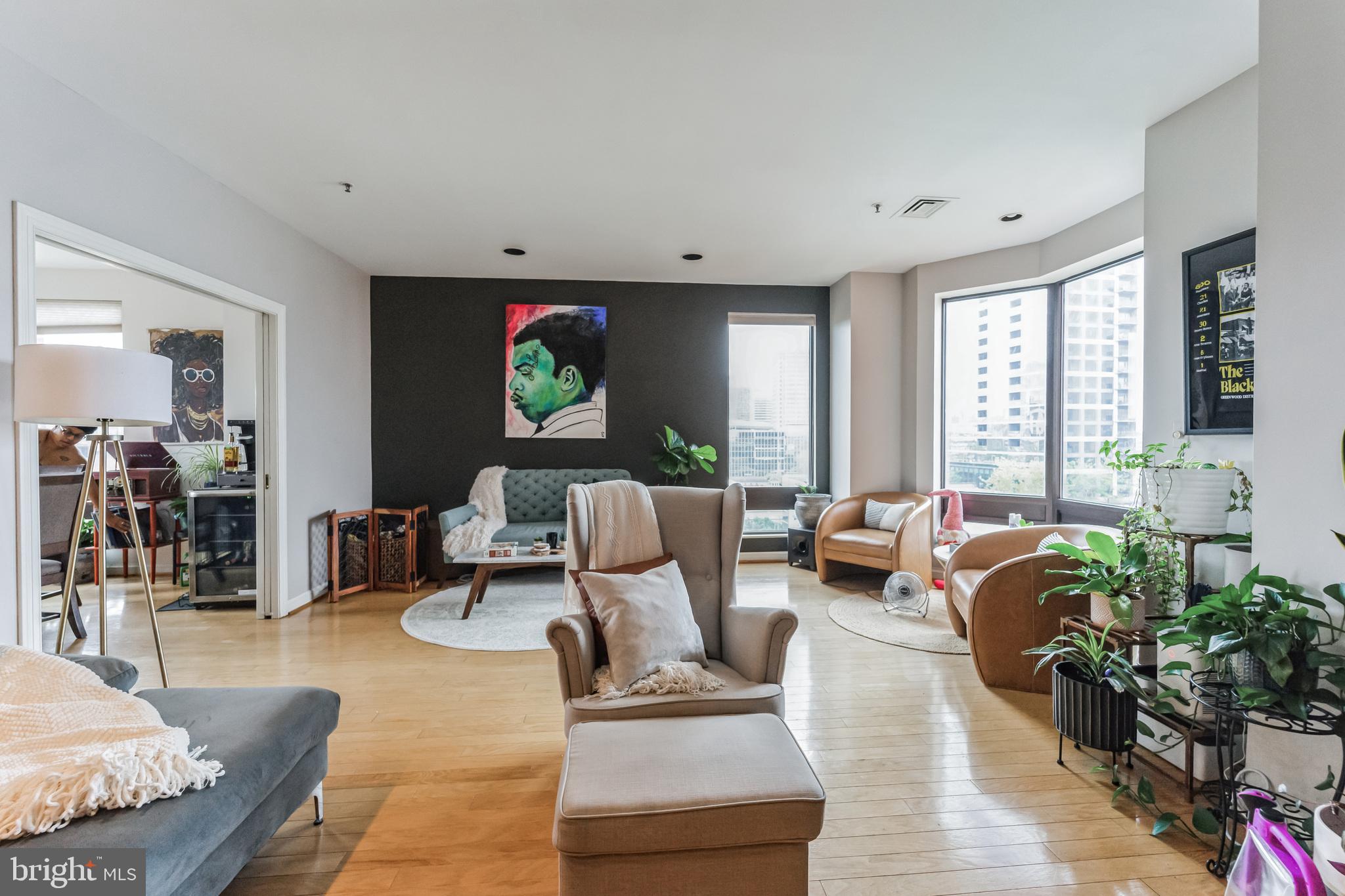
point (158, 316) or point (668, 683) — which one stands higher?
point (158, 316)

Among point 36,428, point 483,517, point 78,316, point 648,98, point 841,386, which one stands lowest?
point 483,517

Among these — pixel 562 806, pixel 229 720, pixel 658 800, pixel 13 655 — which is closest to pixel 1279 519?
pixel 658 800

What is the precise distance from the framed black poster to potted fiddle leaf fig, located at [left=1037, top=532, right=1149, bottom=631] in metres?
0.72

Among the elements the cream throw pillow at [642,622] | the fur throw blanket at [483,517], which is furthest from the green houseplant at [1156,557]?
the fur throw blanket at [483,517]

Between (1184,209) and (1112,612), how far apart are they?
6.10ft

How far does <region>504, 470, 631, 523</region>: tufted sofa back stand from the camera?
569 cm

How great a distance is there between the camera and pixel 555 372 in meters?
5.86

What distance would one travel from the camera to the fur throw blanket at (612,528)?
243cm

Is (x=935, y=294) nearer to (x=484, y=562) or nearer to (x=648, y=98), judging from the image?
(x=648, y=98)

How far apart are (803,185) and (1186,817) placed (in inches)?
134

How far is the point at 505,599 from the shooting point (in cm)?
481

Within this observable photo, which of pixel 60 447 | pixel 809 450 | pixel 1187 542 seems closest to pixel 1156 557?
pixel 1187 542

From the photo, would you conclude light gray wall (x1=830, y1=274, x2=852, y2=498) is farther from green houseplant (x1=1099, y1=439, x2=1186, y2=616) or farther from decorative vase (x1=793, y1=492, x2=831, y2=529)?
green houseplant (x1=1099, y1=439, x2=1186, y2=616)

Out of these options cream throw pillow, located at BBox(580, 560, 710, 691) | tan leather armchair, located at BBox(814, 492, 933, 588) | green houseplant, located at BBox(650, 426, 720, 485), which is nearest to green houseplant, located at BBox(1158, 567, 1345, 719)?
cream throw pillow, located at BBox(580, 560, 710, 691)
